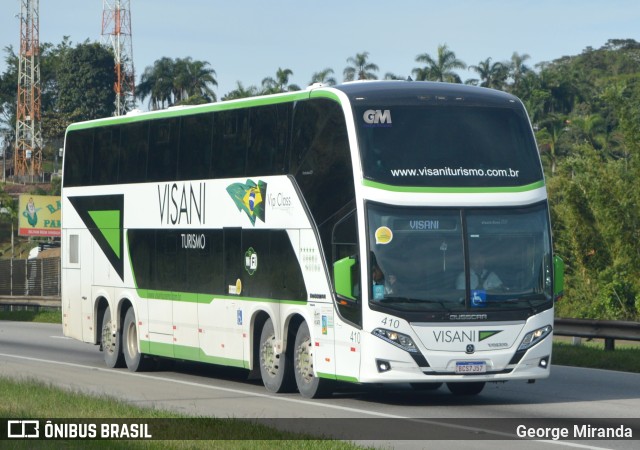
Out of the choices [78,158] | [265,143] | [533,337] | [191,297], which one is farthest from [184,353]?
[533,337]

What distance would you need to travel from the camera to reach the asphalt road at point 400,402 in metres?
13.8

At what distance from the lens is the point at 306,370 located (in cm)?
1747

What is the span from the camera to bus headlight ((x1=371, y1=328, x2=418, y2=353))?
15.7 meters

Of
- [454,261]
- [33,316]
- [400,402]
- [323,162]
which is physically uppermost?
[323,162]

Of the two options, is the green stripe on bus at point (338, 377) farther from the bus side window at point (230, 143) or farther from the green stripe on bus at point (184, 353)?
the bus side window at point (230, 143)

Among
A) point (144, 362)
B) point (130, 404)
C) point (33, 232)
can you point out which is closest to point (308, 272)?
point (130, 404)

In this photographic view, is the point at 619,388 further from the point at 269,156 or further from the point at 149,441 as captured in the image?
the point at 149,441

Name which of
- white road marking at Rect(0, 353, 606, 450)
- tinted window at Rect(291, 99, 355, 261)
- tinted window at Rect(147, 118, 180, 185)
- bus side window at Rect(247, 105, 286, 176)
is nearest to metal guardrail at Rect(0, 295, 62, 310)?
white road marking at Rect(0, 353, 606, 450)

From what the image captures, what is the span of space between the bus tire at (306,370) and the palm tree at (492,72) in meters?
91.8

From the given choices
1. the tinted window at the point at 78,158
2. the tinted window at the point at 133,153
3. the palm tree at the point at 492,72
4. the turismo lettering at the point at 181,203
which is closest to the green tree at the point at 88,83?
the palm tree at the point at 492,72

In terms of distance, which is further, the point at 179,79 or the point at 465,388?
the point at 179,79

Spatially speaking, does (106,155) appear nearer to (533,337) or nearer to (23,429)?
(533,337)

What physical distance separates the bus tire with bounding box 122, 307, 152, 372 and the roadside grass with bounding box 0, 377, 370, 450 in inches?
192

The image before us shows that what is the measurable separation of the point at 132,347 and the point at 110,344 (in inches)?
28.3
